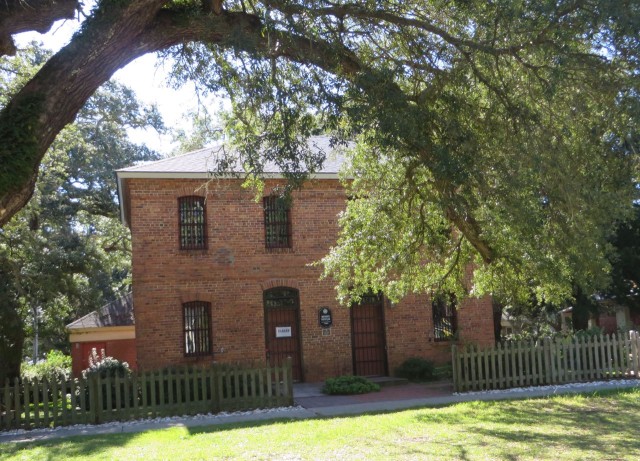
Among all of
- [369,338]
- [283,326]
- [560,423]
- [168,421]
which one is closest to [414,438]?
[560,423]

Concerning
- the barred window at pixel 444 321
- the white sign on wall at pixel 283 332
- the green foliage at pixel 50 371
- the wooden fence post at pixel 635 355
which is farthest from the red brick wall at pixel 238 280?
the wooden fence post at pixel 635 355

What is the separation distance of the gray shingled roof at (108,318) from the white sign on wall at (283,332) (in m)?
7.17

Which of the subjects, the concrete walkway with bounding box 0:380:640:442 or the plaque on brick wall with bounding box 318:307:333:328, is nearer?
the concrete walkway with bounding box 0:380:640:442

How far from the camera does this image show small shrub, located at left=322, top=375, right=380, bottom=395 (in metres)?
18.5

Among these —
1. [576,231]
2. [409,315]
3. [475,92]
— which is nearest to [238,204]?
[409,315]

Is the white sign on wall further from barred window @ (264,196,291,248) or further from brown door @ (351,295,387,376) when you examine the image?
barred window @ (264,196,291,248)

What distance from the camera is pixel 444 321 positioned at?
75.5 feet

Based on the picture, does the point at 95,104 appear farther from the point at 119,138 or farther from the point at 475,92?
the point at 475,92

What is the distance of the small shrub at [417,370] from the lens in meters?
21.1

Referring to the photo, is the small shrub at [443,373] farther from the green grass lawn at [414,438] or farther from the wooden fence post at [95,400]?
the wooden fence post at [95,400]

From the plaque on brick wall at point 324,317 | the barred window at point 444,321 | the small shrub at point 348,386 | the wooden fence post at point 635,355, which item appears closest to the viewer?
the wooden fence post at point 635,355

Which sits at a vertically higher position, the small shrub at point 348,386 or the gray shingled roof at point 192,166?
the gray shingled roof at point 192,166

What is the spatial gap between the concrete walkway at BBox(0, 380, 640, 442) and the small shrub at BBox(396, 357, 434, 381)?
1416 millimetres

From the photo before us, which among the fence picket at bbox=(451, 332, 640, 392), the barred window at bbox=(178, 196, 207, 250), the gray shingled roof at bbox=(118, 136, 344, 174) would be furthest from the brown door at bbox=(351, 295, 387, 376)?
the barred window at bbox=(178, 196, 207, 250)
